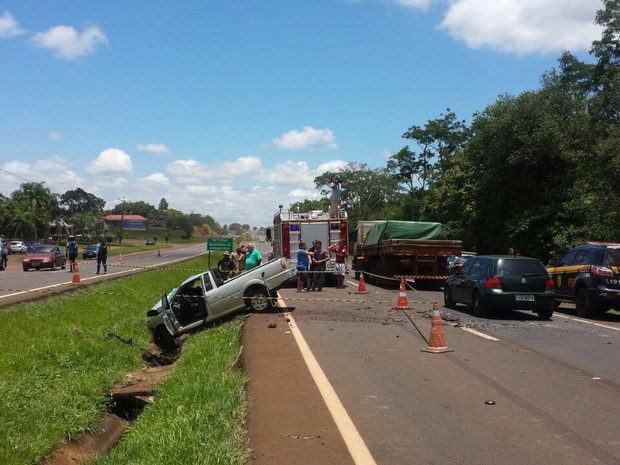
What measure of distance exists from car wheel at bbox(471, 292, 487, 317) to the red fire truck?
1027 cm

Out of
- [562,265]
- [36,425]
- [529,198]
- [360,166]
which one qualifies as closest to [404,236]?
[562,265]

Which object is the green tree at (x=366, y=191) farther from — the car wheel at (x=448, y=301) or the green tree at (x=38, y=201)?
the car wheel at (x=448, y=301)

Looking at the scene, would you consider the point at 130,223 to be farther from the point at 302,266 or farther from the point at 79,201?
the point at 302,266

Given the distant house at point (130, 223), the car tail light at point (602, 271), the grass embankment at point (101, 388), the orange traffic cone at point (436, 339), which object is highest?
the distant house at point (130, 223)

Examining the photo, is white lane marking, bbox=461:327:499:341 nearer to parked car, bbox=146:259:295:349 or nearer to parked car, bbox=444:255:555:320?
parked car, bbox=444:255:555:320

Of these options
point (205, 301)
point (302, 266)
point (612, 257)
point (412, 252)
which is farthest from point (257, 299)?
point (412, 252)

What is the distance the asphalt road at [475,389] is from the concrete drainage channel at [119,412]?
6.84ft

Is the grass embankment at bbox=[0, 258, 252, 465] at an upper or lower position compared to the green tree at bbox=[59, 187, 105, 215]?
lower

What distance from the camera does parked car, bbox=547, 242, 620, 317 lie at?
14453mm

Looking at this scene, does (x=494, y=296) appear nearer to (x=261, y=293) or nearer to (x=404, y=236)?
(x=261, y=293)

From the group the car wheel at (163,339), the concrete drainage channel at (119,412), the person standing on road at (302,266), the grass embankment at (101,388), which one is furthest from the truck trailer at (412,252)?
the concrete drainage channel at (119,412)

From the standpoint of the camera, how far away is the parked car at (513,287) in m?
14.1

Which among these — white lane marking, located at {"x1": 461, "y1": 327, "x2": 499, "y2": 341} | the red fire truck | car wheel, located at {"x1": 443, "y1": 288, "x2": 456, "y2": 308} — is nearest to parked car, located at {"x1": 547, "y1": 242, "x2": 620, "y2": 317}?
car wheel, located at {"x1": 443, "y1": 288, "x2": 456, "y2": 308}

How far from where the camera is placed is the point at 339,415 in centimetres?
622
